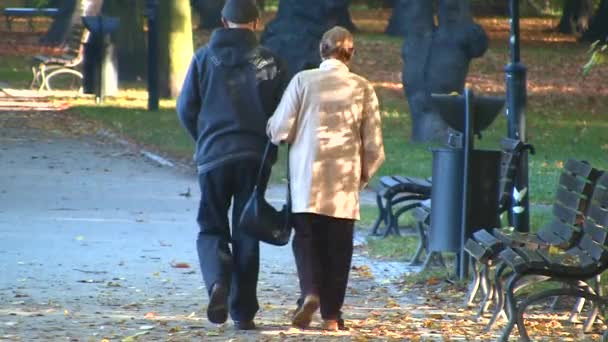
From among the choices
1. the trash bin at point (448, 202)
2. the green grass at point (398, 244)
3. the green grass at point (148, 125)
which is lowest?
the green grass at point (148, 125)

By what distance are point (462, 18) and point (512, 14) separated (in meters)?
10.00

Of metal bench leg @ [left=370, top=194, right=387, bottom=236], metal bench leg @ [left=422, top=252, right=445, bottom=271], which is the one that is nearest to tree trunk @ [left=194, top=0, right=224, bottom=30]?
metal bench leg @ [left=370, top=194, right=387, bottom=236]

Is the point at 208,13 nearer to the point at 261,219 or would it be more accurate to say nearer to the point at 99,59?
the point at 99,59

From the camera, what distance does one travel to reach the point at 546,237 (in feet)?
30.1

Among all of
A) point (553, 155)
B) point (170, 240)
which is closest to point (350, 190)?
point (170, 240)

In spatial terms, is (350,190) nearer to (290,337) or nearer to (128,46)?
(290,337)

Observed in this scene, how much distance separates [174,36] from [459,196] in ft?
53.9

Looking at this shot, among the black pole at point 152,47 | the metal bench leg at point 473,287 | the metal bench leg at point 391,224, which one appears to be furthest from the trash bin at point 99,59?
the metal bench leg at point 473,287

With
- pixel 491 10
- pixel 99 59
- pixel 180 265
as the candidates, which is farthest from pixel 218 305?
pixel 491 10

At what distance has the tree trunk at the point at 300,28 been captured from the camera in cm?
2353

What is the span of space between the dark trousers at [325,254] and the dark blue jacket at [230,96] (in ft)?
1.61

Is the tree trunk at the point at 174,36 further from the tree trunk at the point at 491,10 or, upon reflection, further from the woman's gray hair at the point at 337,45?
the tree trunk at the point at 491,10

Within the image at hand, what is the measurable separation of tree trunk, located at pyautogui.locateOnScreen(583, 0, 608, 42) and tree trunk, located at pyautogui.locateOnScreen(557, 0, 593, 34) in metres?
1.04

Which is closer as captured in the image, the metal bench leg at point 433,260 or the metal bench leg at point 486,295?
the metal bench leg at point 486,295
